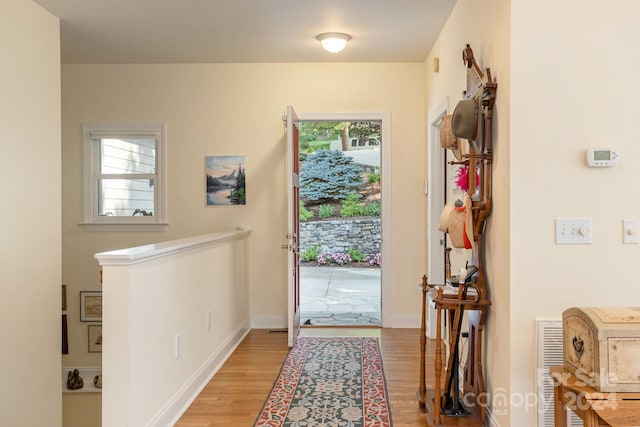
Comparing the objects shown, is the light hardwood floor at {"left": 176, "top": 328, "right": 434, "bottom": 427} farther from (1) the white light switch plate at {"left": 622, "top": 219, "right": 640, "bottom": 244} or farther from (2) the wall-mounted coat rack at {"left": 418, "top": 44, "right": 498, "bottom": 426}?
(1) the white light switch plate at {"left": 622, "top": 219, "right": 640, "bottom": 244}

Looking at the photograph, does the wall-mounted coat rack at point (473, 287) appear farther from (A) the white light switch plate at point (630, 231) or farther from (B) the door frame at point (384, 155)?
(B) the door frame at point (384, 155)

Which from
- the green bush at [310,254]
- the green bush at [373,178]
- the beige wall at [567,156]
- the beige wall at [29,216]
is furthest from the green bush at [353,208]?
the beige wall at [567,156]

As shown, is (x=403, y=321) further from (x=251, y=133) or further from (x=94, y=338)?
(x=94, y=338)

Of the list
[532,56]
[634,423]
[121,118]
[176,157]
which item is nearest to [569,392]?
[634,423]

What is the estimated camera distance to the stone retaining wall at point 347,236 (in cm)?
1033

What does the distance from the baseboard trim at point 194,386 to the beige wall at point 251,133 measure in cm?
94

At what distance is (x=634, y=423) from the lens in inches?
70.0

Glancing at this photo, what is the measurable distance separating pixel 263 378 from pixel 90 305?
2365 millimetres

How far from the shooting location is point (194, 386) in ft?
10.8

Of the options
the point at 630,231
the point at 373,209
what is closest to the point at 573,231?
the point at 630,231

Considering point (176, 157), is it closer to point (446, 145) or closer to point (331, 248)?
point (446, 145)

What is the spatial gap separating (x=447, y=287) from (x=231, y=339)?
2.27 m

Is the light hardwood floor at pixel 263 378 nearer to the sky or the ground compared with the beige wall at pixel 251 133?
nearer to the ground

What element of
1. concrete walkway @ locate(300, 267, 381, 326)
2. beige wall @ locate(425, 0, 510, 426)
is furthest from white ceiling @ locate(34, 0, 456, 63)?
concrete walkway @ locate(300, 267, 381, 326)
